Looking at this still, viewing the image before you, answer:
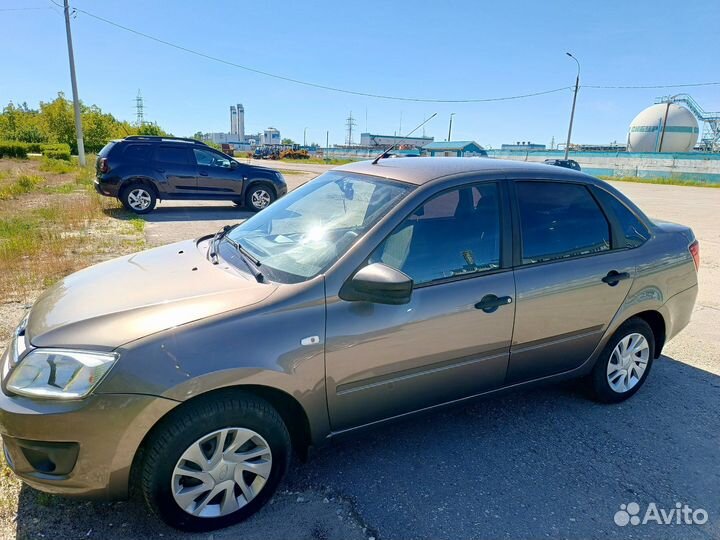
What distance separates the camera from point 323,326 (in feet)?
7.54

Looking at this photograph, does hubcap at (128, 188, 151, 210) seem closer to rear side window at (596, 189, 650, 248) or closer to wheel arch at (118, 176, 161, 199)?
wheel arch at (118, 176, 161, 199)

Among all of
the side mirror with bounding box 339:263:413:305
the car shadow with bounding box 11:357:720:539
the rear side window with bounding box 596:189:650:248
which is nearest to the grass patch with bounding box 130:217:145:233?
the car shadow with bounding box 11:357:720:539

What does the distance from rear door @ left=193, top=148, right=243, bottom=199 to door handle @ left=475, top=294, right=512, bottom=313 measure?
1087cm

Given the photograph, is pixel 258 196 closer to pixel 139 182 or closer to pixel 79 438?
pixel 139 182

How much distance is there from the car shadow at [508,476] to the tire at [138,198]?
10.3 m

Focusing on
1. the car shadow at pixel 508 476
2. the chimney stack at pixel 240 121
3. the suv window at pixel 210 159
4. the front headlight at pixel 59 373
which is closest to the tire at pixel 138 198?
the suv window at pixel 210 159

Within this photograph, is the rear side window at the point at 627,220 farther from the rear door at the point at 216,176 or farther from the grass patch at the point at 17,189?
the grass patch at the point at 17,189

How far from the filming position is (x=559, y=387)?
12.5 ft

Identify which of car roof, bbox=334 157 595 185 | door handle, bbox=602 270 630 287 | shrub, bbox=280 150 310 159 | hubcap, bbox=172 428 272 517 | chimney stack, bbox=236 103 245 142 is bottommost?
hubcap, bbox=172 428 272 517

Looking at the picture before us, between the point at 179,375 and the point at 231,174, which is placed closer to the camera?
the point at 179,375

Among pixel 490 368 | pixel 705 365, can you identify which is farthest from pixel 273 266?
pixel 705 365

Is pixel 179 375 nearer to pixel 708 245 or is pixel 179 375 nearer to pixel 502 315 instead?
pixel 502 315

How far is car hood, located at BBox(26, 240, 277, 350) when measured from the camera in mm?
2094

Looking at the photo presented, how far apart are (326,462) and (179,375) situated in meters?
1.21
